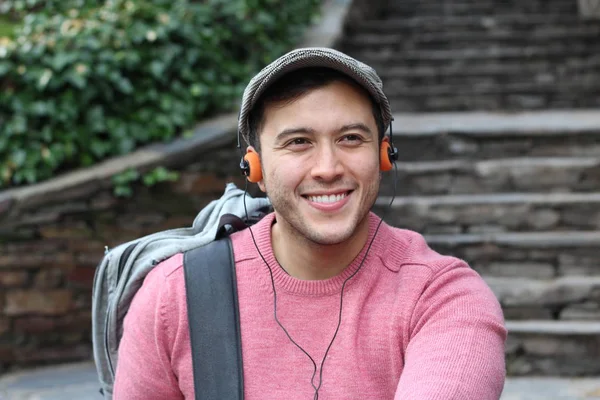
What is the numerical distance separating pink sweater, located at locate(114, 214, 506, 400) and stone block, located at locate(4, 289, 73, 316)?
2630 millimetres

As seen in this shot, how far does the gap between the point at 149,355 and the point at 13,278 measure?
2737 millimetres

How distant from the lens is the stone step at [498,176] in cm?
452

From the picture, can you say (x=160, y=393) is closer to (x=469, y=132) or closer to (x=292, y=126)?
(x=292, y=126)

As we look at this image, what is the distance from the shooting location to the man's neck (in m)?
1.81

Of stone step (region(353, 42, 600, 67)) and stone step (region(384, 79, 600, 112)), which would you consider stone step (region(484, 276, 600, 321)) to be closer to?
stone step (region(384, 79, 600, 112))

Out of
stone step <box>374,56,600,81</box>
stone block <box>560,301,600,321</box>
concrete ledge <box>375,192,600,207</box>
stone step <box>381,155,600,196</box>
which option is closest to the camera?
stone block <box>560,301,600,321</box>

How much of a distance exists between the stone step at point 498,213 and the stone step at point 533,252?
6.0 inches

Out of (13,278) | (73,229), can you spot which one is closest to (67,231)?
(73,229)

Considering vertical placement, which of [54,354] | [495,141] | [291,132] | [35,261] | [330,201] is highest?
[291,132]

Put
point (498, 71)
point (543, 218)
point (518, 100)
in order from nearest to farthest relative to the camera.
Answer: point (543, 218), point (518, 100), point (498, 71)

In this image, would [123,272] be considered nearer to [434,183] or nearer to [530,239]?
[530,239]

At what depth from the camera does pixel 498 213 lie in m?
4.35

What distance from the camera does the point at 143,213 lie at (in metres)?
4.37

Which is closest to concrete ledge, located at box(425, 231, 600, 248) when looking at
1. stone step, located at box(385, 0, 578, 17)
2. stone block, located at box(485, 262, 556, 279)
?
stone block, located at box(485, 262, 556, 279)
